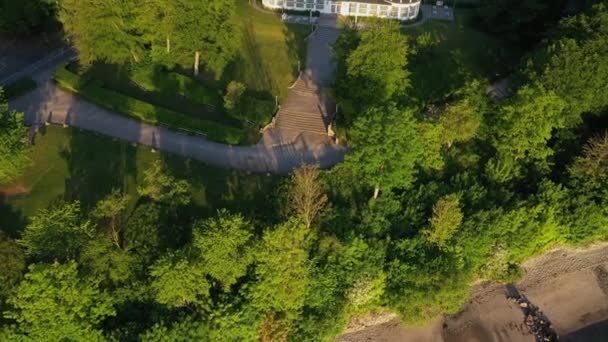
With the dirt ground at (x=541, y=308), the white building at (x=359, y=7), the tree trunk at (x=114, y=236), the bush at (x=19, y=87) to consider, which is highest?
the white building at (x=359, y=7)

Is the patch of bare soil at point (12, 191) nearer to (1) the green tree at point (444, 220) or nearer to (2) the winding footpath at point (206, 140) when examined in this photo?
(2) the winding footpath at point (206, 140)

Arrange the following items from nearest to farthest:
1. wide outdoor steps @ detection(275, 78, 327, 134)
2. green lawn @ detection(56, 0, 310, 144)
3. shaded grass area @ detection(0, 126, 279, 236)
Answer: shaded grass area @ detection(0, 126, 279, 236), green lawn @ detection(56, 0, 310, 144), wide outdoor steps @ detection(275, 78, 327, 134)

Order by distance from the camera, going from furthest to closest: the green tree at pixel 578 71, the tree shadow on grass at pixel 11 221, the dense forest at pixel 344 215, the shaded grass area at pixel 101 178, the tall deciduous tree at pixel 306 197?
the green tree at pixel 578 71, the shaded grass area at pixel 101 178, the tree shadow on grass at pixel 11 221, the tall deciduous tree at pixel 306 197, the dense forest at pixel 344 215

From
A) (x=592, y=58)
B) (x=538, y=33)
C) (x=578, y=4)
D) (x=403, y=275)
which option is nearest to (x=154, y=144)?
(x=403, y=275)

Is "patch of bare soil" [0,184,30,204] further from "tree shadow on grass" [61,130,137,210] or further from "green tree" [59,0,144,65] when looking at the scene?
"green tree" [59,0,144,65]

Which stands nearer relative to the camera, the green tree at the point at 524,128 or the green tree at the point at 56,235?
the green tree at the point at 56,235

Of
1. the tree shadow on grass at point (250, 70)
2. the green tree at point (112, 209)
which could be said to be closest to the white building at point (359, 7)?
the tree shadow on grass at point (250, 70)

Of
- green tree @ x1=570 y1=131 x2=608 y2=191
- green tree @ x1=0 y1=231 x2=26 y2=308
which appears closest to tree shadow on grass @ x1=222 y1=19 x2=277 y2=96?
green tree @ x1=0 y1=231 x2=26 y2=308
